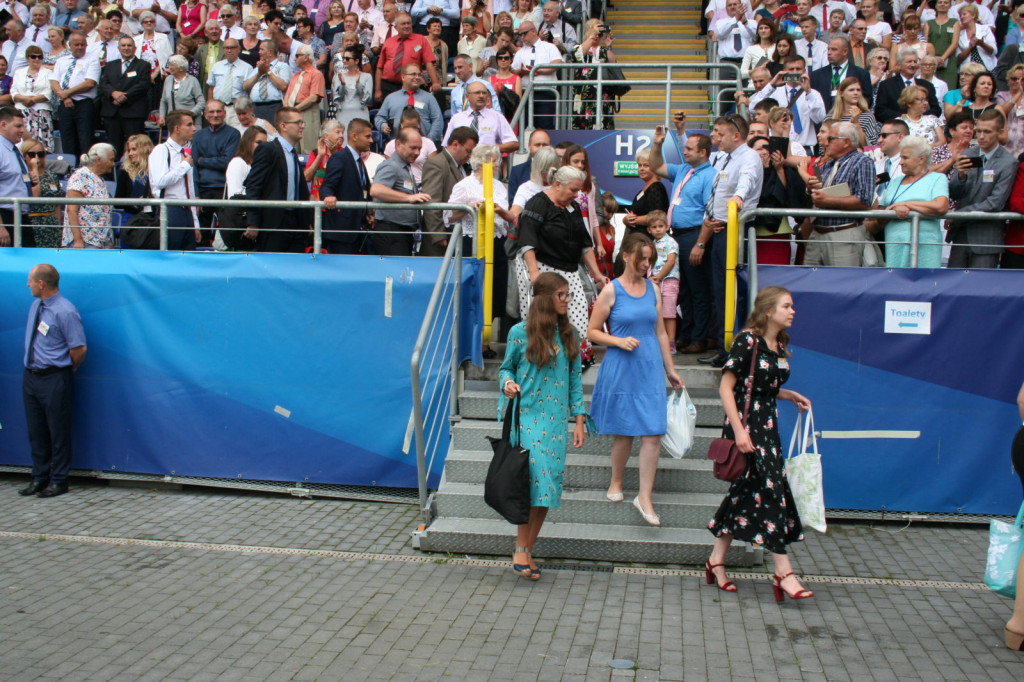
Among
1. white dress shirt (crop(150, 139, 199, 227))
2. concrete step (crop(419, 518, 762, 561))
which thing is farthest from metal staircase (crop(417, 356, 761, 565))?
white dress shirt (crop(150, 139, 199, 227))

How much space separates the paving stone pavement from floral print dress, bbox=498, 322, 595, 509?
0.66m

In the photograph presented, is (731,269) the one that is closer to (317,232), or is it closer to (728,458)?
(728,458)

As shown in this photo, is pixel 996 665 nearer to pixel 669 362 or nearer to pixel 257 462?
pixel 669 362

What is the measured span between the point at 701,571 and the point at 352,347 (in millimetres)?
3329

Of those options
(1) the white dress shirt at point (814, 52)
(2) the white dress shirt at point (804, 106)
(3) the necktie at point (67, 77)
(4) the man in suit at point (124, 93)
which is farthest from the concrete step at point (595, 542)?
(3) the necktie at point (67, 77)

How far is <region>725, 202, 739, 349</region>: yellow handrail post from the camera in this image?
7.47 meters

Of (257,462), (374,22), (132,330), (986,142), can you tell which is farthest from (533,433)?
(374,22)

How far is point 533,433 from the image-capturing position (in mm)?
6188

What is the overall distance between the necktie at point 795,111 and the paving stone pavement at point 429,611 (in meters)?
5.68

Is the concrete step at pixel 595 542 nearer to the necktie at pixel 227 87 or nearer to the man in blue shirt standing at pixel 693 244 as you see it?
the man in blue shirt standing at pixel 693 244

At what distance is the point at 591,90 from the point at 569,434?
6907 mm

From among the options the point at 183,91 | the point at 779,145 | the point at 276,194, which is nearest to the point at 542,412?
the point at 276,194

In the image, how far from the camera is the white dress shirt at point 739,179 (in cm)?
814

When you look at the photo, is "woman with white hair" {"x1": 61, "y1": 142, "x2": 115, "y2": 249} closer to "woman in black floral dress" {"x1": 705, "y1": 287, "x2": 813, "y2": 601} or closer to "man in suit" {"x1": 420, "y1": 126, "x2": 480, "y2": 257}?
"man in suit" {"x1": 420, "y1": 126, "x2": 480, "y2": 257}
